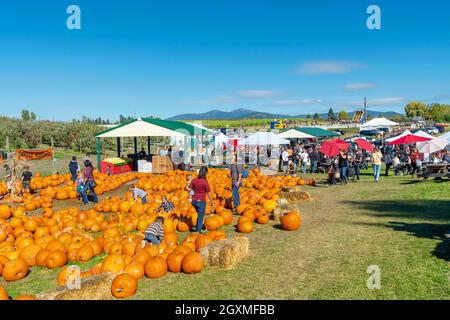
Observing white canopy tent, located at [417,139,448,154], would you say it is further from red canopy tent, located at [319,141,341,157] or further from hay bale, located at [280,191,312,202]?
hay bale, located at [280,191,312,202]

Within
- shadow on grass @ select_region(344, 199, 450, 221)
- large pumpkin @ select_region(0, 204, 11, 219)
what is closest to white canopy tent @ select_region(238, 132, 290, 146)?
shadow on grass @ select_region(344, 199, 450, 221)

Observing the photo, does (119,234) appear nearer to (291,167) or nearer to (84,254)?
(84,254)

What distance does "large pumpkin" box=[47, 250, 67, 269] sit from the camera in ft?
27.1

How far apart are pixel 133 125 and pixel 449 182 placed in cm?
1871

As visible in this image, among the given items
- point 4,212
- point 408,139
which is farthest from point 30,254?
point 408,139

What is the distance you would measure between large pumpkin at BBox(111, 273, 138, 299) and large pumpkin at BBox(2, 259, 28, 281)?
8.68ft

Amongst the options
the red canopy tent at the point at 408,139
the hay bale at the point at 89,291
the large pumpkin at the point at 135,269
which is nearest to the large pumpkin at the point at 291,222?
the large pumpkin at the point at 135,269

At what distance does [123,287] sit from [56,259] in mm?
2813

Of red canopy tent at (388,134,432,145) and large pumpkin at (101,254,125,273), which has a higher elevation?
red canopy tent at (388,134,432,145)

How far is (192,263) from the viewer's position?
7309 millimetres

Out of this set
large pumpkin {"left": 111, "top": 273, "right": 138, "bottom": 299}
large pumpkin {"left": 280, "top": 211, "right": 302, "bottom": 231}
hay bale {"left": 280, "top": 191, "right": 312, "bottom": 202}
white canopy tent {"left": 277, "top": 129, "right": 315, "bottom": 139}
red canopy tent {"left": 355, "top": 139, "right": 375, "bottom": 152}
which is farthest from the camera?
white canopy tent {"left": 277, "top": 129, "right": 315, "bottom": 139}

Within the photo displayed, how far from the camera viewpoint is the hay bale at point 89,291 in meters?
5.68

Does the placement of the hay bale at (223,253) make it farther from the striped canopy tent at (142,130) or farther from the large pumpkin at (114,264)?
the striped canopy tent at (142,130)
